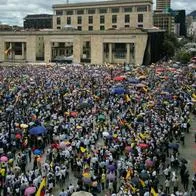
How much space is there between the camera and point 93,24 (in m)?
96.7

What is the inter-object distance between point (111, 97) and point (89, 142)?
13936 mm

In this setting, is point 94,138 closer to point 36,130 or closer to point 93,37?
point 36,130

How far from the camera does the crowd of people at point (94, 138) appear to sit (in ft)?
59.9

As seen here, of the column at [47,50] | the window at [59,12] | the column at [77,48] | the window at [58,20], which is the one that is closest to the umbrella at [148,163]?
the column at [77,48]

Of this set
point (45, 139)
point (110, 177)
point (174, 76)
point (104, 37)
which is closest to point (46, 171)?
point (110, 177)

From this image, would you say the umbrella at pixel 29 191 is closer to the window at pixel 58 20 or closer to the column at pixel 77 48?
the column at pixel 77 48

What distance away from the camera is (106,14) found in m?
94.6

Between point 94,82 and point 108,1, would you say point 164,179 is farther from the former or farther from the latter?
point 108,1

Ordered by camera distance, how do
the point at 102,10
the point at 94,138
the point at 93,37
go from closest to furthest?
the point at 94,138 → the point at 93,37 → the point at 102,10

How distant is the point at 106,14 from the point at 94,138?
73.4 m

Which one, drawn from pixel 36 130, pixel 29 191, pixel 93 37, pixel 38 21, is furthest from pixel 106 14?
pixel 29 191

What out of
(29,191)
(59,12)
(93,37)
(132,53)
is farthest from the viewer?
(59,12)

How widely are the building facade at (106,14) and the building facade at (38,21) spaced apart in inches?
2519

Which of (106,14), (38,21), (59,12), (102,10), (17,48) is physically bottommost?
(17,48)
